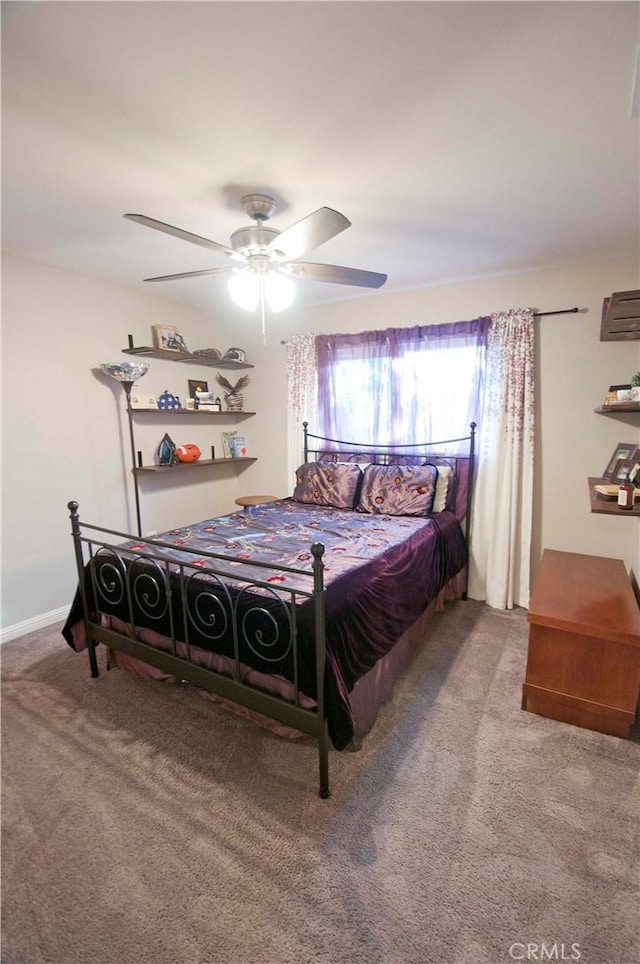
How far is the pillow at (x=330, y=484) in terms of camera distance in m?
3.36

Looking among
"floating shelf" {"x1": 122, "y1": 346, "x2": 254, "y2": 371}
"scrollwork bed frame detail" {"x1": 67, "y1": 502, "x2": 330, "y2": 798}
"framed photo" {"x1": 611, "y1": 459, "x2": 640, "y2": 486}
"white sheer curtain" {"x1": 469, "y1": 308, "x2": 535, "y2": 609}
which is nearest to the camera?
"scrollwork bed frame detail" {"x1": 67, "y1": 502, "x2": 330, "y2": 798}

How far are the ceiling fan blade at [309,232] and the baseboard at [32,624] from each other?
9.50 ft

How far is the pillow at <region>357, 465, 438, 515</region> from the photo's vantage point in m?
3.06

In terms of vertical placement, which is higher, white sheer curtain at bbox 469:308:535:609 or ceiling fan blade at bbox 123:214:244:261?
ceiling fan blade at bbox 123:214:244:261

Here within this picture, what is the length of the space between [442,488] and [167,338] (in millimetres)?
2661

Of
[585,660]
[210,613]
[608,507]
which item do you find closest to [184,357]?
[210,613]

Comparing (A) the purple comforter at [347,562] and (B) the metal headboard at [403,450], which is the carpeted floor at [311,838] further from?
(B) the metal headboard at [403,450]

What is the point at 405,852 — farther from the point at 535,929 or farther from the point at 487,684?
the point at 487,684

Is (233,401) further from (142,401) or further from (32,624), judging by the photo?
(32,624)

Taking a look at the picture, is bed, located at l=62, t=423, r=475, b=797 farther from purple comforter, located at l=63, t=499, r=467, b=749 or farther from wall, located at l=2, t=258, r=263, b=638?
wall, located at l=2, t=258, r=263, b=638

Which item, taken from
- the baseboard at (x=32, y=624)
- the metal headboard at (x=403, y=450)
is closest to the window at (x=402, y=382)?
the metal headboard at (x=403, y=450)

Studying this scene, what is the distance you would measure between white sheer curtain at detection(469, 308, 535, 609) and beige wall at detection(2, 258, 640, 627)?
0.12 metres

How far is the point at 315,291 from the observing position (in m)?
3.44

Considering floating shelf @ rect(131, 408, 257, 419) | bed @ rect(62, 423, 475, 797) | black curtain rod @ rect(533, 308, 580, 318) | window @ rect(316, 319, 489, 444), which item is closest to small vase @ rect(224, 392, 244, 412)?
floating shelf @ rect(131, 408, 257, 419)
